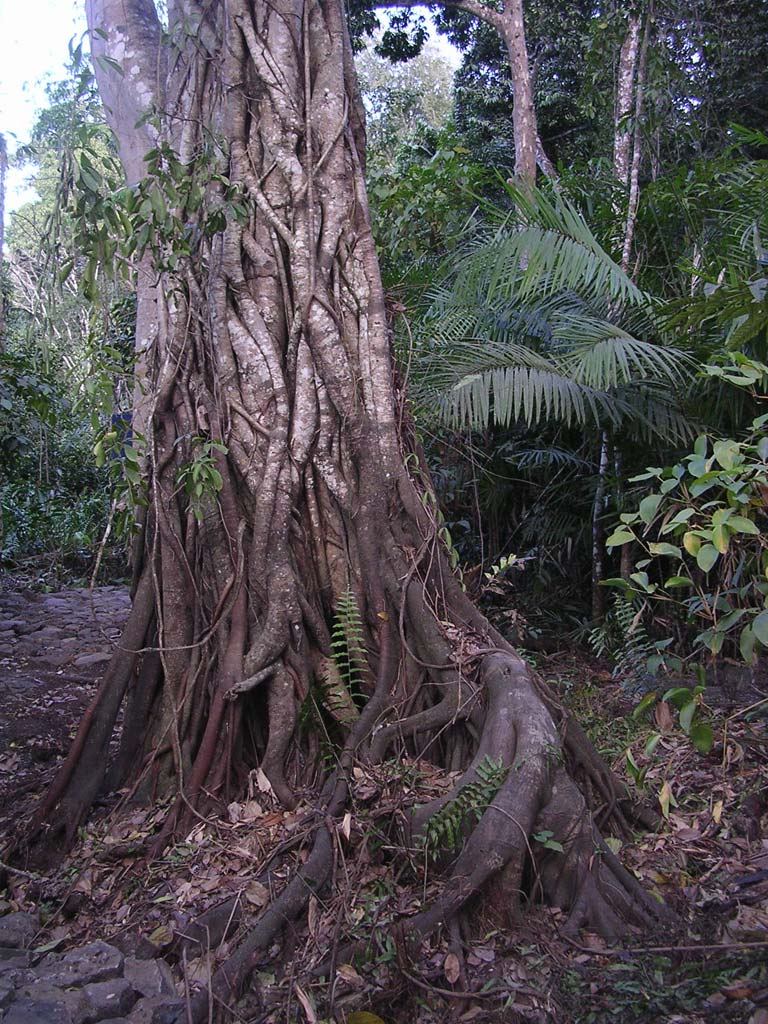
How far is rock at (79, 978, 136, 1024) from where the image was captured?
2404 mm

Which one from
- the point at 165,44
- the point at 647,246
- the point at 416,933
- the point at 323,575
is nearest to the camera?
the point at 416,933

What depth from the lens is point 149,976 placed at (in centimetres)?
261

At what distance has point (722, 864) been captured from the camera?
3002 millimetres

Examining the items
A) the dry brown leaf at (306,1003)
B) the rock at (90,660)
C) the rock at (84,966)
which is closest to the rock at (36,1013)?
the rock at (84,966)

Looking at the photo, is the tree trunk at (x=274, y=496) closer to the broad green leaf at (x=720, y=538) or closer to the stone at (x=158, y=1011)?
the stone at (x=158, y=1011)

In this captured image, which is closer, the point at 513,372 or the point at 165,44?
the point at 165,44

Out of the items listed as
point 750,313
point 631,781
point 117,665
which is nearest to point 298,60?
point 750,313

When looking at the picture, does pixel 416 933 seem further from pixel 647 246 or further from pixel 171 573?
pixel 647 246

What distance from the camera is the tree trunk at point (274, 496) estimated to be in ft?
11.2

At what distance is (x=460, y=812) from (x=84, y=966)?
3.93ft

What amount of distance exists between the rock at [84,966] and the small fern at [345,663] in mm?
1165

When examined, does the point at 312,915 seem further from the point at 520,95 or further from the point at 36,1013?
the point at 520,95

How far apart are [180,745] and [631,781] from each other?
181 cm

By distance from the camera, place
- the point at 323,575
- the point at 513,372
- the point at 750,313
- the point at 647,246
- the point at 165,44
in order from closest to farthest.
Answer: the point at 750,313, the point at 323,575, the point at 165,44, the point at 513,372, the point at 647,246
